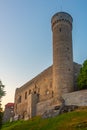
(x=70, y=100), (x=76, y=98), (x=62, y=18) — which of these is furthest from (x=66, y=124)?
(x=62, y=18)

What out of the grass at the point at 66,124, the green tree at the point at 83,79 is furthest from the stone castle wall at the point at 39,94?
the grass at the point at 66,124

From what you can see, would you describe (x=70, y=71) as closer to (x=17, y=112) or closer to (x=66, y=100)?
(x=66, y=100)

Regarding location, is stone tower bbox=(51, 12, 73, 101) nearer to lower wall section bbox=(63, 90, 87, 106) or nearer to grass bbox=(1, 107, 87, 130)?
lower wall section bbox=(63, 90, 87, 106)

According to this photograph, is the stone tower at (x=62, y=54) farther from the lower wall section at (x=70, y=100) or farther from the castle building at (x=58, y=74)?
the lower wall section at (x=70, y=100)

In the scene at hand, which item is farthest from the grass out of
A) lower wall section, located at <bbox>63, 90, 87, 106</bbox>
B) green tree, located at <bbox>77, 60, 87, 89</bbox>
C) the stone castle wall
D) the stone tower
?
green tree, located at <bbox>77, 60, 87, 89</bbox>

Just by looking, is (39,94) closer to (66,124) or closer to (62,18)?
(62,18)

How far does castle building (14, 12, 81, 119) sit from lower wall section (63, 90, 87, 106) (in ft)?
5.97

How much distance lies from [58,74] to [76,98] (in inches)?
310

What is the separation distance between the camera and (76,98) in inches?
2099

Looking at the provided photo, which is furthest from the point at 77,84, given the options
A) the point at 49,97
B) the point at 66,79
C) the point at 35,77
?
the point at 35,77

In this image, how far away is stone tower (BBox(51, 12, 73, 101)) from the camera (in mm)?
57938

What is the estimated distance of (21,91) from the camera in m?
81.9

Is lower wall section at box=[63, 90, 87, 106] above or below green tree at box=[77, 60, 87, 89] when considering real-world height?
below

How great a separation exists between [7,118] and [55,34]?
32.2 metres
